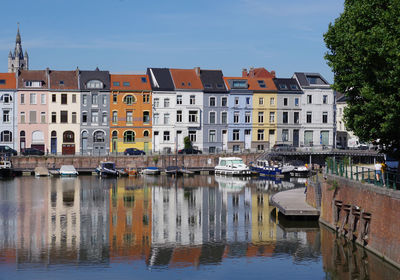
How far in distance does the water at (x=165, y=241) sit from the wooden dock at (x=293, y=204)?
2.74 ft

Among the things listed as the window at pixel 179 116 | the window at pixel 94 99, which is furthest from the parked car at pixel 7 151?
the window at pixel 179 116

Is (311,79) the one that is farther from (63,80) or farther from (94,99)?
(63,80)

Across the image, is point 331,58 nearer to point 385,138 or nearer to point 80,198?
point 385,138

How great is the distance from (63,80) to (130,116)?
12309mm

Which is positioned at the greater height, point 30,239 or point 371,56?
point 371,56

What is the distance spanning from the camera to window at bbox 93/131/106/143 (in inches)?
4011

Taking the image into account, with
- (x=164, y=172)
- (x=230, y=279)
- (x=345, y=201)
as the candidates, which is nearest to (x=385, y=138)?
(x=345, y=201)

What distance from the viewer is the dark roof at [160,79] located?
105 metres

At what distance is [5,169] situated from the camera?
292 feet

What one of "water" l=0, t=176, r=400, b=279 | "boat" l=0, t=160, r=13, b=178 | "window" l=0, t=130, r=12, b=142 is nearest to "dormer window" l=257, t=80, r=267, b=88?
"window" l=0, t=130, r=12, b=142

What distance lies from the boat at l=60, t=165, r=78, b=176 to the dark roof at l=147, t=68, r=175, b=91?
2089cm

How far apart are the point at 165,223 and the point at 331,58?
56.6ft

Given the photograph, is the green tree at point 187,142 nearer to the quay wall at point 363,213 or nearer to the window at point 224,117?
the window at point 224,117

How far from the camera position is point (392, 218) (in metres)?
31.2
